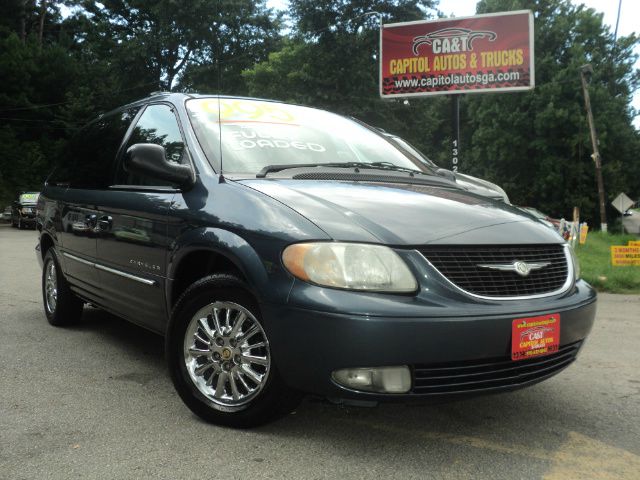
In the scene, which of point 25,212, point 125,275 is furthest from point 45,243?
point 25,212

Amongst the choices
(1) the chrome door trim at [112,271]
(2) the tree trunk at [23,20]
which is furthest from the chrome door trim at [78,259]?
(2) the tree trunk at [23,20]

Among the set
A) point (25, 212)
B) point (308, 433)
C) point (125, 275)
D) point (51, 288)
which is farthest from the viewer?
point (25, 212)

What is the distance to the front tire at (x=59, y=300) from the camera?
4988 mm

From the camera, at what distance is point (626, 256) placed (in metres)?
9.53

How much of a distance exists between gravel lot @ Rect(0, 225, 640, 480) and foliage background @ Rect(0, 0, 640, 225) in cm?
2576

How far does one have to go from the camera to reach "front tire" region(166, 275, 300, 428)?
106 inches

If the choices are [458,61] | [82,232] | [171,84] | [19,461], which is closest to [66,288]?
[82,232]

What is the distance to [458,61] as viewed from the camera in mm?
16688

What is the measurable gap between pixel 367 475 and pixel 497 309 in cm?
81

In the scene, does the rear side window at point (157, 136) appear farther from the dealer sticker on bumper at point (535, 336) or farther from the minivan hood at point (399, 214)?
the dealer sticker on bumper at point (535, 336)

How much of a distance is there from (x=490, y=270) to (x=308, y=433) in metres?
1.08

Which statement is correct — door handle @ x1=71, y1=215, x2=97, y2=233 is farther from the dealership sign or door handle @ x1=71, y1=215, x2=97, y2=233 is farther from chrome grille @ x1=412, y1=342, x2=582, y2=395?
the dealership sign

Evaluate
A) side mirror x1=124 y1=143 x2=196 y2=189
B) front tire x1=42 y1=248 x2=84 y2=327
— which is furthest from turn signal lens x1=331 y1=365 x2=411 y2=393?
front tire x1=42 y1=248 x2=84 y2=327

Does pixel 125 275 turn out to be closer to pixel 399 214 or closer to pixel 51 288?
pixel 399 214
